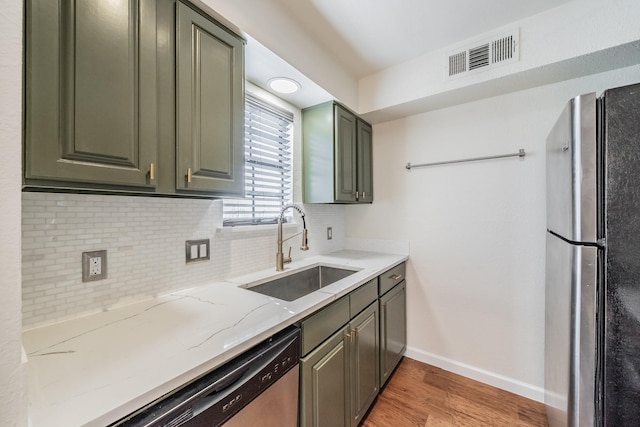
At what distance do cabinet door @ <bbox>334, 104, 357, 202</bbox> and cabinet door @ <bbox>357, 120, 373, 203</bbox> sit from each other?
0.29 feet

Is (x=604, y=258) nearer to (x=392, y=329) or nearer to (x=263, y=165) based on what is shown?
(x=392, y=329)

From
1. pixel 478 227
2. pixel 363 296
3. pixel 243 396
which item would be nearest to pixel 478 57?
pixel 478 227

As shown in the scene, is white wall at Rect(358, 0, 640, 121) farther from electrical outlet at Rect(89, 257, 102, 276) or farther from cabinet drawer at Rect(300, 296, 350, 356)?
electrical outlet at Rect(89, 257, 102, 276)

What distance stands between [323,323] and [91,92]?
1241mm

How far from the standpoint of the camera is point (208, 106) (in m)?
1.16

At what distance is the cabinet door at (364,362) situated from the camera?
1477 millimetres

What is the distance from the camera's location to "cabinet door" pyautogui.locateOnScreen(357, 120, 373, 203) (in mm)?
2330

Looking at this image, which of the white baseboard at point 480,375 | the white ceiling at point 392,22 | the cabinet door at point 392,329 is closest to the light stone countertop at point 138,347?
the cabinet door at point 392,329

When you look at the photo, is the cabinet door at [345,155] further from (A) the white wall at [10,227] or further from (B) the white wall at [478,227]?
(A) the white wall at [10,227]

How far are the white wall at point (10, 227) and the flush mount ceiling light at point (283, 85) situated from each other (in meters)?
1.39

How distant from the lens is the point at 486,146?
1.99m

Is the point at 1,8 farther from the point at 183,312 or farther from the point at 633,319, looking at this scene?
the point at 633,319

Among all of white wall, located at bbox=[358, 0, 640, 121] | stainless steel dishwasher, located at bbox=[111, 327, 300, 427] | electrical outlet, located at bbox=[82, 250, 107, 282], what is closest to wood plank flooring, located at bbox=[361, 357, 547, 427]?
stainless steel dishwasher, located at bbox=[111, 327, 300, 427]

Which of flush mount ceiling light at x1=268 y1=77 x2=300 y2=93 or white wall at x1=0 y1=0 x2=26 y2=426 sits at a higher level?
flush mount ceiling light at x1=268 y1=77 x2=300 y2=93
